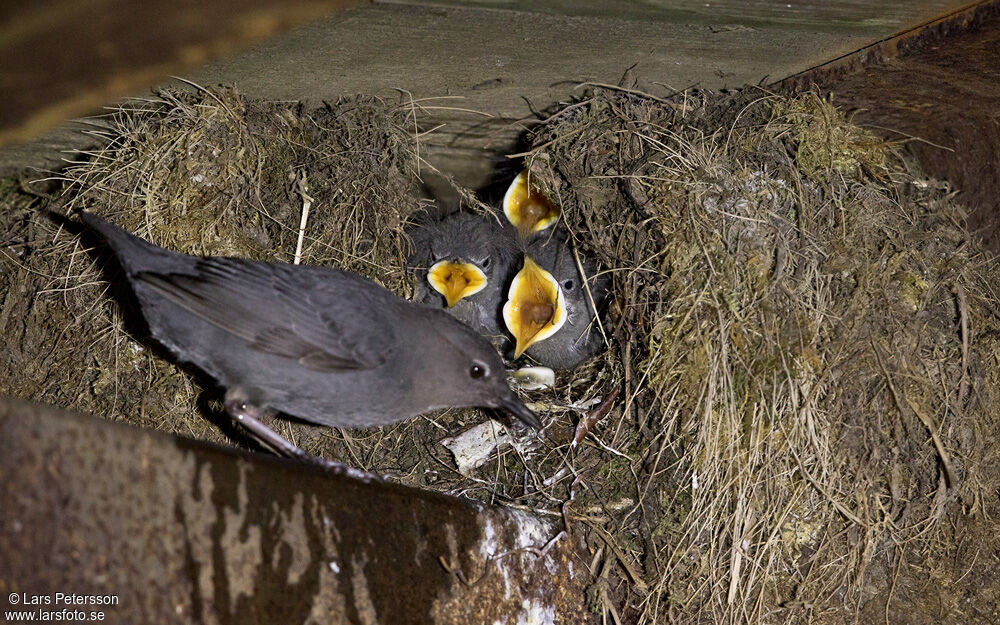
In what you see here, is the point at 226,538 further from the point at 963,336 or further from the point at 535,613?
the point at 963,336

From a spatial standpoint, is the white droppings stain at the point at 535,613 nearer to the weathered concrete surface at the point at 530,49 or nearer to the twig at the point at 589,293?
the twig at the point at 589,293

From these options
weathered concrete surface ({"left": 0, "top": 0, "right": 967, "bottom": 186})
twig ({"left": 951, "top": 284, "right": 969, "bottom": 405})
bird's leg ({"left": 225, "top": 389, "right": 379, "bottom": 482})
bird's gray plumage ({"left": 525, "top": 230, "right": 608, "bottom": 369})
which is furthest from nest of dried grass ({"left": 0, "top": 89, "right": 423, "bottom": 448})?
twig ({"left": 951, "top": 284, "right": 969, "bottom": 405})

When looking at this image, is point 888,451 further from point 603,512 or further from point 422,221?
point 422,221

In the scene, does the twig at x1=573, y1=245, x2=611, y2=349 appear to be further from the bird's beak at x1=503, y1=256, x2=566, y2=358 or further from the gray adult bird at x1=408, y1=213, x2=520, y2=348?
the gray adult bird at x1=408, y1=213, x2=520, y2=348

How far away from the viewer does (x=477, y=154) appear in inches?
231

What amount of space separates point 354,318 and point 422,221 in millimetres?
2082

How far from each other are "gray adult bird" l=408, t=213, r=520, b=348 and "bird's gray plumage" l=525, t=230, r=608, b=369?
21 cm

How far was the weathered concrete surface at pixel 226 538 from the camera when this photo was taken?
1.84m

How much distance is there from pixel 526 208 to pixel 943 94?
2425 millimetres

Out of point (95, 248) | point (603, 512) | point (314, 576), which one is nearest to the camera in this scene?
point (314, 576)

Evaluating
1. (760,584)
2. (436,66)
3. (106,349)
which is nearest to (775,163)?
(436,66)

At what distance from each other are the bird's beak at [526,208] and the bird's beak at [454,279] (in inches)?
16.8

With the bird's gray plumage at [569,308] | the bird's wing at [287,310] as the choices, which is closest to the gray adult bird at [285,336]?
the bird's wing at [287,310]

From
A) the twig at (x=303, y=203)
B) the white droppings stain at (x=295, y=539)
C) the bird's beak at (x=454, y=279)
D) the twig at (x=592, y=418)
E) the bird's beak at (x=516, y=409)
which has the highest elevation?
the twig at (x=303, y=203)
